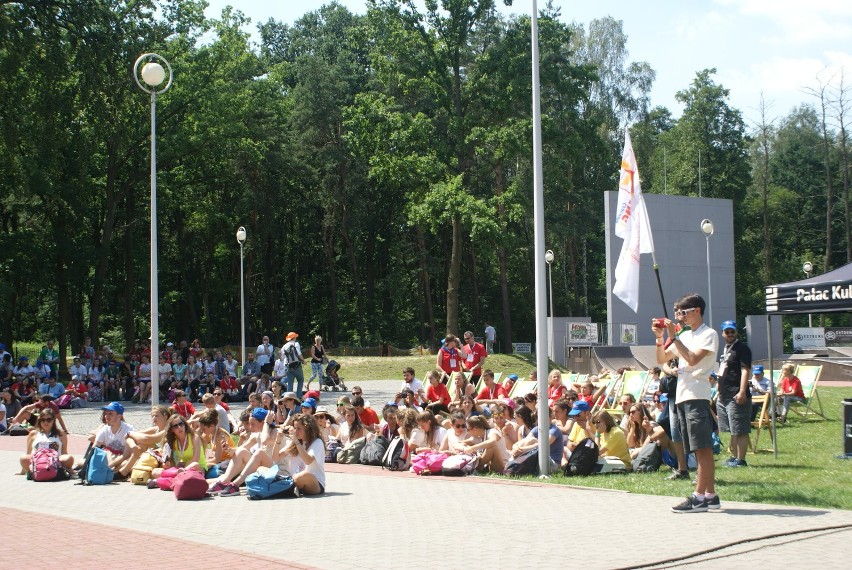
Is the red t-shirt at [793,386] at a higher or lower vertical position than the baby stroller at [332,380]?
higher

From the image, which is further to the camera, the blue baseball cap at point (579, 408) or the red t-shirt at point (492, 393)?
the red t-shirt at point (492, 393)

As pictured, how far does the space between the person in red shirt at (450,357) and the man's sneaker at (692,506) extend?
10709 millimetres

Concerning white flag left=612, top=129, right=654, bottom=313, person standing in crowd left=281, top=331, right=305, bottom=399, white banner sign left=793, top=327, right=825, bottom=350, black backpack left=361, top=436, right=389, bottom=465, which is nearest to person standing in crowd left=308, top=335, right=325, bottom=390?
person standing in crowd left=281, top=331, right=305, bottom=399

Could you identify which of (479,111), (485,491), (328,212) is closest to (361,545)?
(485,491)

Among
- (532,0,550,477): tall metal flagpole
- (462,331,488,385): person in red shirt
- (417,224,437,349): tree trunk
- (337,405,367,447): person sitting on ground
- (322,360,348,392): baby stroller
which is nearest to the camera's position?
(532,0,550,477): tall metal flagpole

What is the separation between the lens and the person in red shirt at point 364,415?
15523 mm

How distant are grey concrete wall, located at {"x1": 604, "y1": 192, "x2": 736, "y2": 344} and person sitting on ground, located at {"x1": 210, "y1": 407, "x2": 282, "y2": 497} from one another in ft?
93.8

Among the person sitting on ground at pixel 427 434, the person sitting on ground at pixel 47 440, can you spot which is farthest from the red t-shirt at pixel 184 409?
the person sitting on ground at pixel 427 434

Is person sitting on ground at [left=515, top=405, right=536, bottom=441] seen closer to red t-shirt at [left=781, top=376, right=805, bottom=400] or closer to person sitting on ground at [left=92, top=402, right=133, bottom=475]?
person sitting on ground at [left=92, top=402, right=133, bottom=475]

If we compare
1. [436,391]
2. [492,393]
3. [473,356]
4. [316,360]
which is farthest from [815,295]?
[316,360]

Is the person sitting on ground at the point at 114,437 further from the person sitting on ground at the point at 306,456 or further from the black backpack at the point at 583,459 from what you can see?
the black backpack at the point at 583,459

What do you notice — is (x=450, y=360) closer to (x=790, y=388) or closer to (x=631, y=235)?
(x=790, y=388)

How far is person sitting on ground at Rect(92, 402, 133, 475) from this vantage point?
13.1 m

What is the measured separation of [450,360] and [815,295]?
9194mm
